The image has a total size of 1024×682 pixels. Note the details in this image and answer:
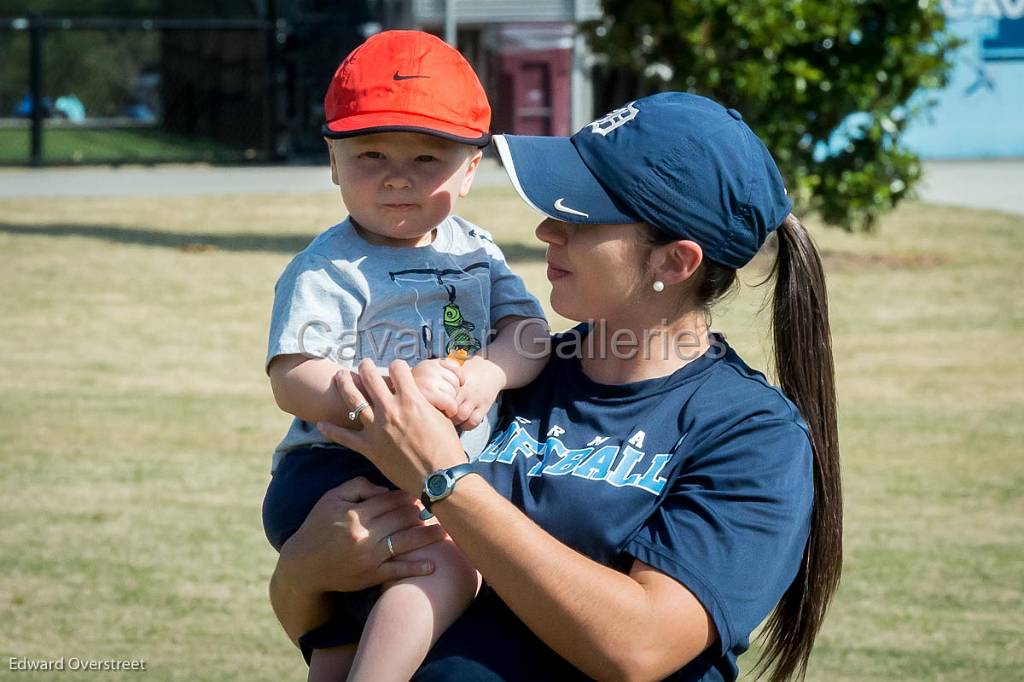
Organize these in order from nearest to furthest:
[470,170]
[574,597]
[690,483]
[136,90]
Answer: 1. [574,597]
2. [690,483]
3. [470,170]
4. [136,90]

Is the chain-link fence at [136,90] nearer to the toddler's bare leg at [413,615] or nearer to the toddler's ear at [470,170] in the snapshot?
the toddler's ear at [470,170]

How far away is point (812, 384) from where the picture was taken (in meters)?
2.35

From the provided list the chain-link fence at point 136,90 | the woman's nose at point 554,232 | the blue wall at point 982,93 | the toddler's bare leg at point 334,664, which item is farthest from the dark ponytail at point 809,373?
the blue wall at point 982,93

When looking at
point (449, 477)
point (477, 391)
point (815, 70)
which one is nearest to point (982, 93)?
point (815, 70)

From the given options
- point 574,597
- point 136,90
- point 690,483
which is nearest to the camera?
point 574,597

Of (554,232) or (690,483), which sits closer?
(690,483)

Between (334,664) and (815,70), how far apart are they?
33.9 ft

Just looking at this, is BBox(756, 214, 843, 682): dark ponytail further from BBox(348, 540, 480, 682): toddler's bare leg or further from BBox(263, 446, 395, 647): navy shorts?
BBox(263, 446, 395, 647): navy shorts

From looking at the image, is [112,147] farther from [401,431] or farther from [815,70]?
[401,431]

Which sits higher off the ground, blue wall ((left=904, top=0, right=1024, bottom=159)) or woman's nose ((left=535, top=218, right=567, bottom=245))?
woman's nose ((left=535, top=218, right=567, bottom=245))

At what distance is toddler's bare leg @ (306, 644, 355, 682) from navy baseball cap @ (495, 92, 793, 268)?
84 centimetres

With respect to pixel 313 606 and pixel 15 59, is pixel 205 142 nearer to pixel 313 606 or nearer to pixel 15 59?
pixel 15 59

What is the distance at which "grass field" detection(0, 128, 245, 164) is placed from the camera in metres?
21.6

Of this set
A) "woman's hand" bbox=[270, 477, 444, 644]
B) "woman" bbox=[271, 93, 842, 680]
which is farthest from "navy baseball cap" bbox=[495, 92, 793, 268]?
"woman's hand" bbox=[270, 477, 444, 644]
